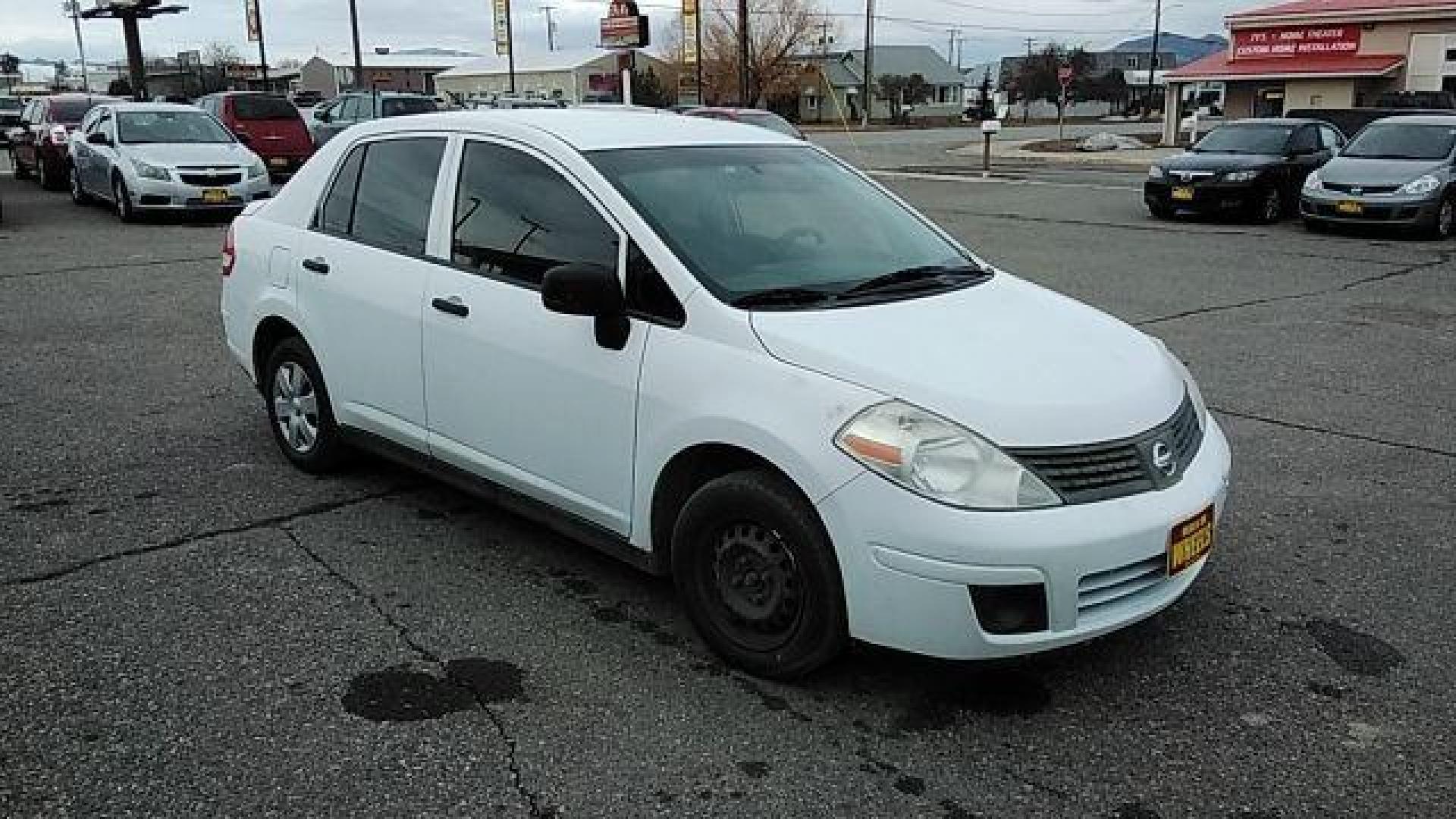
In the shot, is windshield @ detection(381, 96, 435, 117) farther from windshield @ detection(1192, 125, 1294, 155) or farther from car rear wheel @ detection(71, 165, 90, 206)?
windshield @ detection(1192, 125, 1294, 155)

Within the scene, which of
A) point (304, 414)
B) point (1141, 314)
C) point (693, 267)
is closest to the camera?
point (693, 267)

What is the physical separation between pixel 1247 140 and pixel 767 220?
16131 millimetres

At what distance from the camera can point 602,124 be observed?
4555mm

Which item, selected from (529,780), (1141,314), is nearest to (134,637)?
(529,780)

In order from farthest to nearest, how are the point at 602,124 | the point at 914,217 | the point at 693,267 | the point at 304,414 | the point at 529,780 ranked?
the point at 304,414 < the point at 914,217 < the point at 602,124 < the point at 693,267 < the point at 529,780

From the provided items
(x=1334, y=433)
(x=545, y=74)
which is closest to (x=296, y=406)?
(x=1334, y=433)

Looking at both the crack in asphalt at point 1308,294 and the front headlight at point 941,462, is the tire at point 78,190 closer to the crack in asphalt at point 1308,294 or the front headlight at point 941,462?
the crack in asphalt at point 1308,294

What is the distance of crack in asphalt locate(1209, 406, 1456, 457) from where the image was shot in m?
6.03

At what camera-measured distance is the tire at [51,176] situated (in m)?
20.5

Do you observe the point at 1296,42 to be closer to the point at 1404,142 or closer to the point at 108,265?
the point at 1404,142

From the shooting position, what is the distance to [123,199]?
15.7m

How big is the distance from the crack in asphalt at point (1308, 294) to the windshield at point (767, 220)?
531 cm

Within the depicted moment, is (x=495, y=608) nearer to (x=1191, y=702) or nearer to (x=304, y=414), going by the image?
(x=304, y=414)

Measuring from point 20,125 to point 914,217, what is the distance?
935 inches
